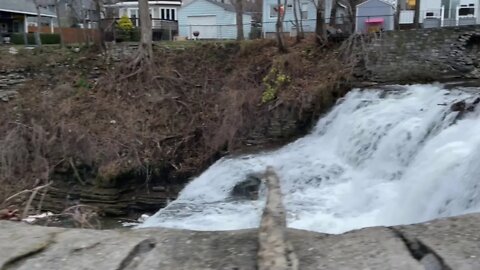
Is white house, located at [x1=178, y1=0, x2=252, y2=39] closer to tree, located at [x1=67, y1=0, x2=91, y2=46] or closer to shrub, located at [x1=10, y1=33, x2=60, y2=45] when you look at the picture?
tree, located at [x1=67, y1=0, x2=91, y2=46]

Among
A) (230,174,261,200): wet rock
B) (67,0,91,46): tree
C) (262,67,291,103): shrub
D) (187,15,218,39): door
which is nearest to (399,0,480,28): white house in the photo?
(187,15,218,39): door

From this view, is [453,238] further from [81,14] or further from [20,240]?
[81,14]

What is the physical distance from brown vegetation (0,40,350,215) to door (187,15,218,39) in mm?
14724

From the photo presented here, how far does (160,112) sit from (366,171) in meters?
8.76

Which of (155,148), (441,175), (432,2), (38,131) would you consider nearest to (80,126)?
(38,131)

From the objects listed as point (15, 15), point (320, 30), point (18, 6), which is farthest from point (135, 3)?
point (320, 30)

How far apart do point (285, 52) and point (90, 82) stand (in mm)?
6913

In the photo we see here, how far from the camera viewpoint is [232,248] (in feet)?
8.46

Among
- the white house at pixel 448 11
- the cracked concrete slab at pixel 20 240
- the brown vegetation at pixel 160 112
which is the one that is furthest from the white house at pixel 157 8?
the cracked concrete slab at pixel 20 240

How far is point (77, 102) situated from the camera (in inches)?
707

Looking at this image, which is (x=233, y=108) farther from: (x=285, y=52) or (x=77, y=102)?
(x=77, y=102)

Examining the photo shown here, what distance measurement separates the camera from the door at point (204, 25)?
34.4 metres

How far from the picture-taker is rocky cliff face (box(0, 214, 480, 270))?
7.68ft

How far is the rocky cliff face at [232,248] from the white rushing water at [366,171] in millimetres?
4794
